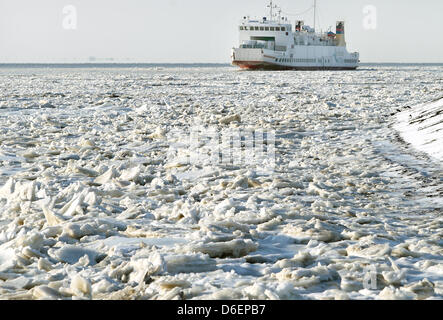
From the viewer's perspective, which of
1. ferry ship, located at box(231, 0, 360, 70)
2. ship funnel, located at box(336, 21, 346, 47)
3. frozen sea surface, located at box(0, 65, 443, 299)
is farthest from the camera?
ship funnel, located at box(336, 21, 346, 47)

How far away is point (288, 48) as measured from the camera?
61.7 meters

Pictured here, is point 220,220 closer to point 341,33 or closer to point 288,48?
point 288,48

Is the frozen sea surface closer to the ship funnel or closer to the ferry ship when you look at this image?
the ferry ship

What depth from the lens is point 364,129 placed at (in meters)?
9.04

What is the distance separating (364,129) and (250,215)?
18.4 feet

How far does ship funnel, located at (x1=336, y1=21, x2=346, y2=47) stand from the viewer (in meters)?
70.7

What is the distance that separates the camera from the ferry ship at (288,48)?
5825 centimetres

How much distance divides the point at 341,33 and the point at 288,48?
42.7ft

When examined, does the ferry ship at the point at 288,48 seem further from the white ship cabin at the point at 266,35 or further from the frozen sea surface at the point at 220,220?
the frozen sea surface at the point at 220,220

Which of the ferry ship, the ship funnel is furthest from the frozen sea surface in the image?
the ship funnel

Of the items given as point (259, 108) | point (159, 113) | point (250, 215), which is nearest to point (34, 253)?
point (250, 215)

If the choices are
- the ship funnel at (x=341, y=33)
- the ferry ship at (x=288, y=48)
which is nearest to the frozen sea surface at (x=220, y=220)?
the ferry ship at (x=288, y=48)

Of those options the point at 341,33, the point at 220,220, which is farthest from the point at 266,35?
the point at 220,220
